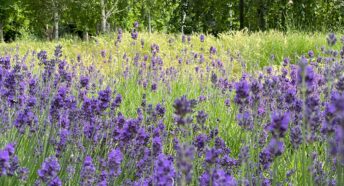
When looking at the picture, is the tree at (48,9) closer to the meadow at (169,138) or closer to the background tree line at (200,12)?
the background tree line at (200,12)

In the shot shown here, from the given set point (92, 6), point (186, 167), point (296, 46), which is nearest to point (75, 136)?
point (186, 167)

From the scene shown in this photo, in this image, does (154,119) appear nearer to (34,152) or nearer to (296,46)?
(34,152)

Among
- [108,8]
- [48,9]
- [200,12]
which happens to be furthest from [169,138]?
[200,12]

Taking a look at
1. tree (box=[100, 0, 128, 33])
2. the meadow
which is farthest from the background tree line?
the meadow

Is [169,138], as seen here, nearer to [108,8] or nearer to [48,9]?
[108,8]

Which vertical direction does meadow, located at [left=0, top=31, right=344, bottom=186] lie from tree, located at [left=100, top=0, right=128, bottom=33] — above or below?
below


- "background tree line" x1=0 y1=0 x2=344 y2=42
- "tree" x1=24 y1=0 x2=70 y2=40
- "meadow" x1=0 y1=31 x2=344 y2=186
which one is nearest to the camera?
"meadow" x1=0 y1=31 x2=344 y2=186

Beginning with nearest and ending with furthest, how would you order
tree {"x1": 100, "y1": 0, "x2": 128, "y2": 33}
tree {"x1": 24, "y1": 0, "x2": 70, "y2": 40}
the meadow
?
1. the meadow
2. tree {"x1": 100, "y1": 0, "x2": 128, "y2": 33}
3. tree {"x1": 24, "y1": 0, "x2": 70, "y2": 40}

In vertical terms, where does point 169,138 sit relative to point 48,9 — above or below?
below

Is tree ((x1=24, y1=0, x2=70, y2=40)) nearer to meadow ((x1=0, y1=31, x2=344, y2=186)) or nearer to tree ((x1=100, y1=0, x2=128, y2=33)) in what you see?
tree ((x1=100, y1=0, x2=128, y2=33))

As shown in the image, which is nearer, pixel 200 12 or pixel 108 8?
pixel 108 8

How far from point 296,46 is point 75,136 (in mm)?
8035

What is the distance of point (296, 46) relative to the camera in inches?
395

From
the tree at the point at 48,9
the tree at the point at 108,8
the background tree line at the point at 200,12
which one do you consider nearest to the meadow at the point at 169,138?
the tree at the point at 108,8
